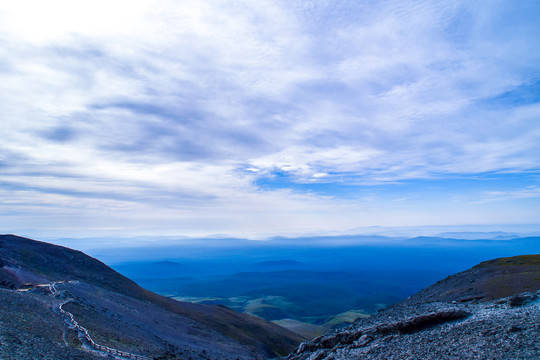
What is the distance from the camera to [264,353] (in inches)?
1887

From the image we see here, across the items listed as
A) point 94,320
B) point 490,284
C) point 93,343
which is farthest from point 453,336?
point 94,320

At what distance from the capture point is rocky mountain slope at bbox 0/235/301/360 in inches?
Answer: 771

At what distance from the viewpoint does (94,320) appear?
1120 inches

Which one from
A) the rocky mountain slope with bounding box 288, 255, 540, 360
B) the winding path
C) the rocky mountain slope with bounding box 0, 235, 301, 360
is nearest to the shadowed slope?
the rocky mountain slope with bounding box 288, 255, 540, 360

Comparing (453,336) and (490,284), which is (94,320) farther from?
(490,284)

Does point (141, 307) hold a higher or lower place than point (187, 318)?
higher

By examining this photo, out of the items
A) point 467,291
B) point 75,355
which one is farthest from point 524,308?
point 75,355

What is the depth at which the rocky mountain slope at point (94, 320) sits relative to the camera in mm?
19584

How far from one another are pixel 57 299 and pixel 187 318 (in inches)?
1110

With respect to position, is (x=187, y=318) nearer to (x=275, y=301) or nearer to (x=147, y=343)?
(x=147, y=343)

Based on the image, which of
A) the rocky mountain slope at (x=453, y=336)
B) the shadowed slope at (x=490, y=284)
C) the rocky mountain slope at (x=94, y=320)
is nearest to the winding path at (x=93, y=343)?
the rocky mountain slope at (x=94, y=320)

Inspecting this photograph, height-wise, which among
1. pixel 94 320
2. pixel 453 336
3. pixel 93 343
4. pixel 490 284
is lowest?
pixel 94 320

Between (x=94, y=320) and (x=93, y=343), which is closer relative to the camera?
(x=93, y=343)

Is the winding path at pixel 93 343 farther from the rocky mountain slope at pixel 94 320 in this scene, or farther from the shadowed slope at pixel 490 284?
the shadowed slope at pixel 490 284
